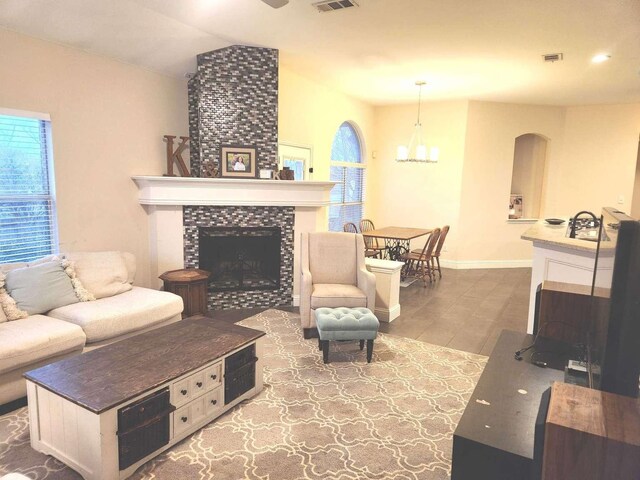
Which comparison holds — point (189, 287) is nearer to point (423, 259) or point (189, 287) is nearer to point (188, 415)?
point (188, 415)

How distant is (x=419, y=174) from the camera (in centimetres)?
772

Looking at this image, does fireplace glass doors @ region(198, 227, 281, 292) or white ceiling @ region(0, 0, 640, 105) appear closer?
white ceiling @ region(0, 0, 640, 105)

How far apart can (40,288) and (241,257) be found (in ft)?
7.18

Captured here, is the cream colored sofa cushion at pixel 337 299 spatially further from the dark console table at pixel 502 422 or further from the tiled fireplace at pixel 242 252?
the dark console table at pixel 502 422

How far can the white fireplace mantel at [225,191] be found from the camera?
4.44m

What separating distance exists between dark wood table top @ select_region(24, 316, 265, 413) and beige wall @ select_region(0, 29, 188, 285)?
1906 millimetres

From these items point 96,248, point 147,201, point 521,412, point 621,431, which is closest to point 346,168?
point 147,201

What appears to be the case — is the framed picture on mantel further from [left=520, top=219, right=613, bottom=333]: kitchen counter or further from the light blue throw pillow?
[left=520, top=219, right=613, bottom=333]: kitchen counter

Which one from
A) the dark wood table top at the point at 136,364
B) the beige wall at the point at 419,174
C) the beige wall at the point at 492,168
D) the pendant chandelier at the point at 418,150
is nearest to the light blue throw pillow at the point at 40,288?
the dark wood table top at the point at 136,364

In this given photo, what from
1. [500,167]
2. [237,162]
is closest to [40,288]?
[237,162]

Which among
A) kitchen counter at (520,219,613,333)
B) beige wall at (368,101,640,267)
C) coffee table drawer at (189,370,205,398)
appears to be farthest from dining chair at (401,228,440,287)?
coffee table drawer at (189,370,205,398)

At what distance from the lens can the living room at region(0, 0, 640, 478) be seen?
141 inches

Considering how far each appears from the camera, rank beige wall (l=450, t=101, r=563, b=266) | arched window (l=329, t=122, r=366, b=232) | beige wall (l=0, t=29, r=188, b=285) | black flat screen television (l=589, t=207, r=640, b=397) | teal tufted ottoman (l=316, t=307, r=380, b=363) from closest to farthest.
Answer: black flat screen television (l=589, t=207, r=640, b=397), teal tufted ottoman (l=316, t=307, r=380, b=363), beige wall (l=0, t=29, r=188, b=285), arched window (l=329, t=122, r=366, b=232), beige wall (l=450, t=101, r=563, b=266)

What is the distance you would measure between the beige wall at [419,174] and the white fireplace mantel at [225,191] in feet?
11.0
